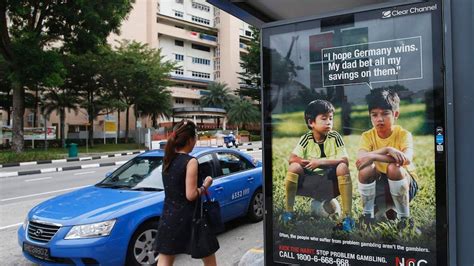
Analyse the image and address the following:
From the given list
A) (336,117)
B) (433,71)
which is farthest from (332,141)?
(433,71)

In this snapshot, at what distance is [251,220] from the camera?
259 inches

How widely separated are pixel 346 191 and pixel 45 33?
22.8 metres

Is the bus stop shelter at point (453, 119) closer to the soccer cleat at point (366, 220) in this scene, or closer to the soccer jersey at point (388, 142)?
the soccer jersey at point (388, 142)

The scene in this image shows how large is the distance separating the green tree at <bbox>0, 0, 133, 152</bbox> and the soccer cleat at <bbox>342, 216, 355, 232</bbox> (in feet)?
61.9

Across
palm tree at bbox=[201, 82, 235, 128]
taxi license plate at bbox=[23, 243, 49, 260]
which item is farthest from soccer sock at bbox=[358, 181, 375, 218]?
palm tree at bbox=[201, 82, 235, 128]

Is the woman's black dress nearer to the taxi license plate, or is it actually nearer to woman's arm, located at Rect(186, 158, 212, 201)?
woman's arm, located at Rect(186, 158, 212, 201)

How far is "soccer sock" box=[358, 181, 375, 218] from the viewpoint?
277 cm

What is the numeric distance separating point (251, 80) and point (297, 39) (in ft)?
190

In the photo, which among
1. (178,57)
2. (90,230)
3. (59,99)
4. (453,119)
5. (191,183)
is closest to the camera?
(453,119)

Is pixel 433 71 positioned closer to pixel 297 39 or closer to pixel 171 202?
pixel 297 39

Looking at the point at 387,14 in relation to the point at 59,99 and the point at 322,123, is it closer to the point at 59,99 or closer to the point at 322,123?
the point at 322,123

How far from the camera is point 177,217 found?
3.35 metres

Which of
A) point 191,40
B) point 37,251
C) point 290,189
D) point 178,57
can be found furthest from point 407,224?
point 191,40

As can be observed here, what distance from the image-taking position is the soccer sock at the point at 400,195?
268 cm
